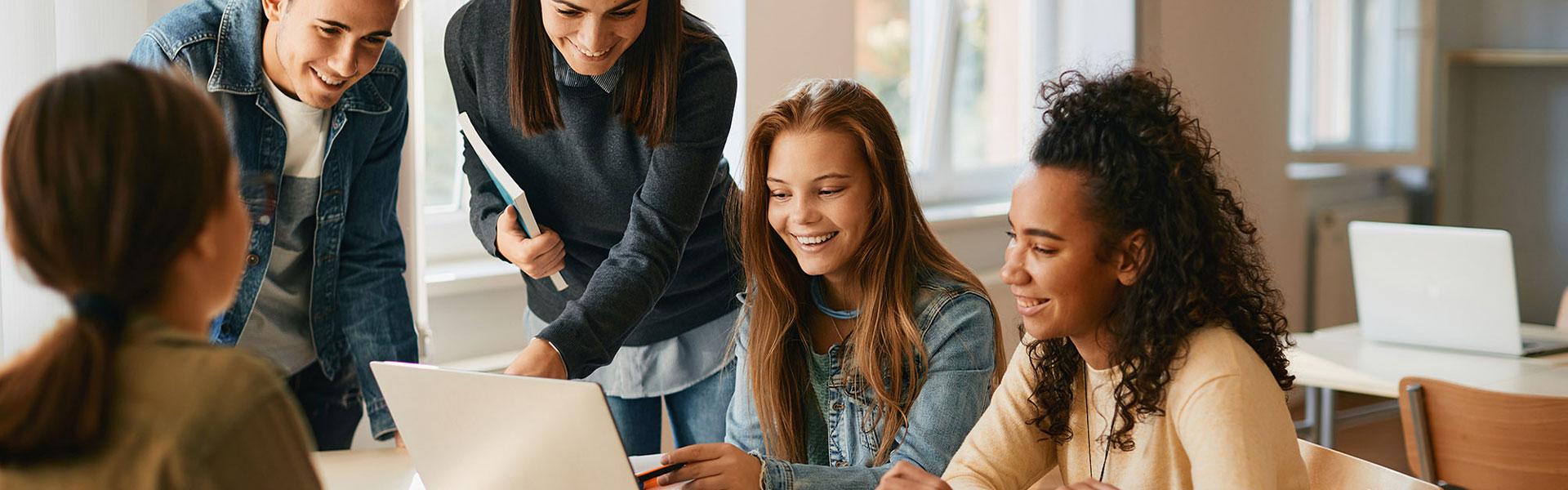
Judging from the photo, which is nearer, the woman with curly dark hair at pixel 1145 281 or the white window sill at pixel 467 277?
the woman with curly dark hair at pixel 1145 281

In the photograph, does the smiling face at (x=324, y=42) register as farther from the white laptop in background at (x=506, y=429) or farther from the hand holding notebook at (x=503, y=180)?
the white laptop in background at (x=506, y=429)

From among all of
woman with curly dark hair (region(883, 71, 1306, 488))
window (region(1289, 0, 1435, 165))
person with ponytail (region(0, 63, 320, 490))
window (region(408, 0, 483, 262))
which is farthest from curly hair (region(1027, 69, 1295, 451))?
window (region(1289, 0, 1435, 165))

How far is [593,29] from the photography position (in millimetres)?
1584

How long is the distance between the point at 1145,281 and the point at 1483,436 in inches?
47.2

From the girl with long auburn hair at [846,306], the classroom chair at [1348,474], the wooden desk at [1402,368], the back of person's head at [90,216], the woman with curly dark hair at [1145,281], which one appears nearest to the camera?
the back of person's head at [90,216]

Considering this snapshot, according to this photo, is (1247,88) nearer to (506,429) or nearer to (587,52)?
(587,52)

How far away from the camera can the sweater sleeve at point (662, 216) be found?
1.58 meters

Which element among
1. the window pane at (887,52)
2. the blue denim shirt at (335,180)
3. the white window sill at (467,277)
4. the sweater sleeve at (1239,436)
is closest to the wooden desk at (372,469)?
the blue denim shirt at (335,180)

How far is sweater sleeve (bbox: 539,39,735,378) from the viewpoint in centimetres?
158

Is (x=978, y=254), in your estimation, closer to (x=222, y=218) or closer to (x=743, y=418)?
(x=743, y=418)

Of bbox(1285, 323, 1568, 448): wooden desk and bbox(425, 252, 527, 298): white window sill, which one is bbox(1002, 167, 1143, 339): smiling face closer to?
bbox(1285, 323, 1568, 448): wooden desk

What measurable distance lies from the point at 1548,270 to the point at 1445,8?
1087 mm

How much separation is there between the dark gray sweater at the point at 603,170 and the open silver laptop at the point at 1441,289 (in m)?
1.67

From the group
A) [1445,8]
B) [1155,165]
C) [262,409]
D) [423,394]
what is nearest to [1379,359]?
[1155,165]
